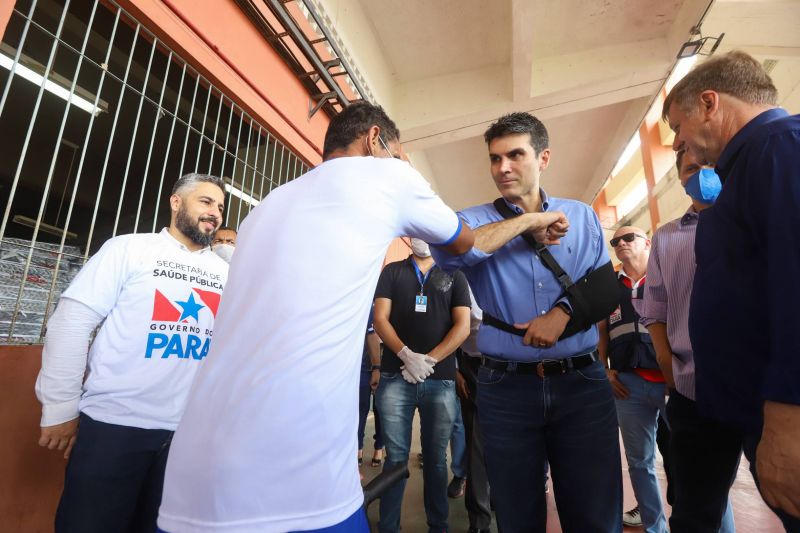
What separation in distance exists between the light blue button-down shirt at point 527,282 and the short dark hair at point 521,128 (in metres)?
0.35

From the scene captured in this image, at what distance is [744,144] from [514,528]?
4.64 feet

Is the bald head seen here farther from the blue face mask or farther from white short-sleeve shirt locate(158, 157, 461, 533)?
white short-sleeve shirt locate(158, 157, 461, 533)

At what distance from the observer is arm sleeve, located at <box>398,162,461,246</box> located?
1065mm

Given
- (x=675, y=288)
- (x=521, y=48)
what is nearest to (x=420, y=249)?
(x=675, y=288)

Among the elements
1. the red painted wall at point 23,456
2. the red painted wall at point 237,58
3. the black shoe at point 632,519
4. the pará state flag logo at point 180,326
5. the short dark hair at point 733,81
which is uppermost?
the red painted wall at point 237,58

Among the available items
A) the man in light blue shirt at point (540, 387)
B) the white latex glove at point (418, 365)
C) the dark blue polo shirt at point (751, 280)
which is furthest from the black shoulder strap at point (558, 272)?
the white latex glove at point (418, 365)

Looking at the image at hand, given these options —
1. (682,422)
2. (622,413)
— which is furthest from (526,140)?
(622,413)

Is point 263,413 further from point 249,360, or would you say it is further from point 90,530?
point 90,530

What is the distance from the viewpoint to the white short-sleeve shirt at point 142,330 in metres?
1.57

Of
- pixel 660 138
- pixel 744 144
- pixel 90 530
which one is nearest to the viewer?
pixel 744 144

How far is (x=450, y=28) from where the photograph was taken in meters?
4.76

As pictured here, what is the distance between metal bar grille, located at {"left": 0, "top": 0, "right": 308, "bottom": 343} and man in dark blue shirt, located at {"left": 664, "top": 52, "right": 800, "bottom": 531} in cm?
249

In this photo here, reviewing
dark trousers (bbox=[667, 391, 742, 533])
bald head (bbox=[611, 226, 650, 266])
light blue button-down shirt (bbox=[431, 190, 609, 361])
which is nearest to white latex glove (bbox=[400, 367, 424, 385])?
light blue button-down shirt (bbox=[431, 190, 609, 361])

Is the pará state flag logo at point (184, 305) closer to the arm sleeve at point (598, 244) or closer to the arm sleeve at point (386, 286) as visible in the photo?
the arm sleeve at point (386, 286)
